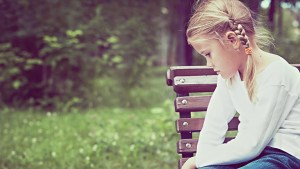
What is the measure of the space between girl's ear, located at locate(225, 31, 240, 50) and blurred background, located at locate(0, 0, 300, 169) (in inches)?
100

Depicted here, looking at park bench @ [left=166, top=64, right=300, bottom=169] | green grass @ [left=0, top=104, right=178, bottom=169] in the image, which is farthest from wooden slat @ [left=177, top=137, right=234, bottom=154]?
green grass @ [left=0, top=104, right=178, bottom=169]

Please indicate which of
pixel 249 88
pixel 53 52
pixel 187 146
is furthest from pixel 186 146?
pixel 53 52

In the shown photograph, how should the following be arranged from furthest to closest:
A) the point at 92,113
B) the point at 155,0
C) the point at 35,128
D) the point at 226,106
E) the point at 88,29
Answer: the point at 155,0
the point at 88,29
the point at 92,113
the point at 35,128
the point at 226,106

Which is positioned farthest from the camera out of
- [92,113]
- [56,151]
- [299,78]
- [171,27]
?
[171,27]

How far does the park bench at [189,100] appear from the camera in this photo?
2666 millimetres

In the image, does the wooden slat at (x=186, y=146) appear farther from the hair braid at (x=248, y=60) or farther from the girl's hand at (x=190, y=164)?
the hair braid at (x=248, y=60)

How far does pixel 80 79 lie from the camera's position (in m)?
7.57

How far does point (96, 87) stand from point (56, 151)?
3.18 m

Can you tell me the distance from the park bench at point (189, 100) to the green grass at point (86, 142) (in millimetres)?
1564

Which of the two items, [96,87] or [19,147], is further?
[96,87]

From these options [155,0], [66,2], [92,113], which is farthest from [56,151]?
[155,0]

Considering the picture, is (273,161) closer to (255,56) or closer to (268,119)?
(268,119)

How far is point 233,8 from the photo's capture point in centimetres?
223

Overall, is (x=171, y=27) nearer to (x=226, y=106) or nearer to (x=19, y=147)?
(x=19, y=147)
